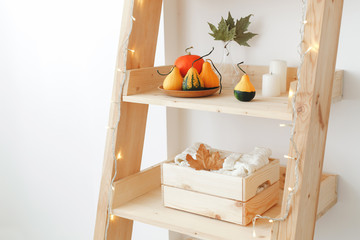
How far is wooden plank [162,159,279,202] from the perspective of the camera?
1.27 metres

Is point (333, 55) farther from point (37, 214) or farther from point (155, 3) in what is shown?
point (37, 214)

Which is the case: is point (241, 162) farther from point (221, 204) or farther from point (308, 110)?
point (308, 110)

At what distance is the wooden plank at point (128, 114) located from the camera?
1393 mm

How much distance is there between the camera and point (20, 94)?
2.20 m

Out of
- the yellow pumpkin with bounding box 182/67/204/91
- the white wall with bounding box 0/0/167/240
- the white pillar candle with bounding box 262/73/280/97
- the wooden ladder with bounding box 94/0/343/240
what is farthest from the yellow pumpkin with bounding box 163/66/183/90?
the white wall with bounding box 0/0/167/240

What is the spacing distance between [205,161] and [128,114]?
27 centimetres

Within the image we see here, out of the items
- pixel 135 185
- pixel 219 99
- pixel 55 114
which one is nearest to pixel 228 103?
pixel 219 99

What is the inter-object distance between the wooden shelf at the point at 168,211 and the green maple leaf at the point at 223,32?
443 mm

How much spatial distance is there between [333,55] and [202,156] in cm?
46

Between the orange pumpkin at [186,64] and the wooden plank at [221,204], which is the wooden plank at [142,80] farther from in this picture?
the wooden plank at [221,204]

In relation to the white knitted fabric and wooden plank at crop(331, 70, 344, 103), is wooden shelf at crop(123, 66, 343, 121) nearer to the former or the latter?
wooden plank at crop(331, 70, 344, 103)

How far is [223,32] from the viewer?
150 cm

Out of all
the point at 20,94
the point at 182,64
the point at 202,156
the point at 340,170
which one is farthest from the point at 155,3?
the point at 20,94

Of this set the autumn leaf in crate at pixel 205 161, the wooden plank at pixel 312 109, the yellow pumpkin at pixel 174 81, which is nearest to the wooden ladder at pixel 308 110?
the wooden plank at pixel 312 109
